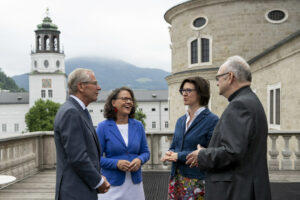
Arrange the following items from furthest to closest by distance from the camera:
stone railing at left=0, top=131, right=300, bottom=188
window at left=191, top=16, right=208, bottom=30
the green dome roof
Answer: the green dome roof < window at left=191, top=16, right=208, bottom=30 < stone railing at left=0, top=131, right=300, bottom=188

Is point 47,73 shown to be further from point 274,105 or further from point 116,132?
point 116,132

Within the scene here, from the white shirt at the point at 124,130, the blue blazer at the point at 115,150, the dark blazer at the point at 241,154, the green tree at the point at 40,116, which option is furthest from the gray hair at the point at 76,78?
the green tree at the point at 40,116

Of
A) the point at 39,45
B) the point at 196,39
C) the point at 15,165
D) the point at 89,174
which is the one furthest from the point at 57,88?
the point at 89,174

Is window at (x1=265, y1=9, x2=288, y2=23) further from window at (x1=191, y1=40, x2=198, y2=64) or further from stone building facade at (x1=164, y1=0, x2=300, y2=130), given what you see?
window at (x1=191, y1=40, x2=198, y2=64)

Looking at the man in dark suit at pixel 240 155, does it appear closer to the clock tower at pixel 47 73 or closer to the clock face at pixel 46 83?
the clock tower at pixel 47 73

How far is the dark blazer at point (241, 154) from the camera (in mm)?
2582

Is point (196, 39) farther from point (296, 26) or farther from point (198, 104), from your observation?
point (198, 104)

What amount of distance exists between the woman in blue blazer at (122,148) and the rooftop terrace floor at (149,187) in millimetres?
2559

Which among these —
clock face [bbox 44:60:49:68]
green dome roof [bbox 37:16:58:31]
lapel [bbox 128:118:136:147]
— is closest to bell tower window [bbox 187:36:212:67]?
lapel [bbox 128:118:136:147]

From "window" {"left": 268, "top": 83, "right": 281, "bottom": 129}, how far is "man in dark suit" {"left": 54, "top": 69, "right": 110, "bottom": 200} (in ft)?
39.8

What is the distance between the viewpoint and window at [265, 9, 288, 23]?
20.2 meters

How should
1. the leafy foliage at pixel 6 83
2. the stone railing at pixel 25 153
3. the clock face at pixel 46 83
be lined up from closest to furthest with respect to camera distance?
the stone railing at pixel 25 153, the clock face at pixel 46 83, the leafy foliage at pixel 6 83

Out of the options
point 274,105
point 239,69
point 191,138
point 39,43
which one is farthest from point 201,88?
point 39,43

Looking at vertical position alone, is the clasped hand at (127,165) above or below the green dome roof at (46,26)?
below
